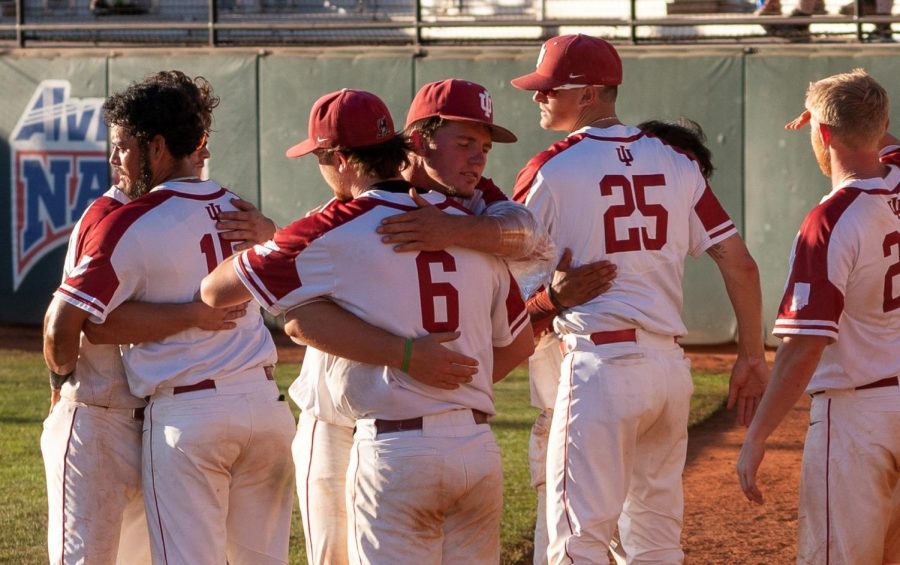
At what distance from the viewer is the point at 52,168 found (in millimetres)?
13148

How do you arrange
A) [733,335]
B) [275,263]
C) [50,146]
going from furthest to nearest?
[50,146], [733,335], [275,263]

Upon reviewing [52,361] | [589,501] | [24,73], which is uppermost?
[24,73]

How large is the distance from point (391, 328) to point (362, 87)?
9577 millimetres

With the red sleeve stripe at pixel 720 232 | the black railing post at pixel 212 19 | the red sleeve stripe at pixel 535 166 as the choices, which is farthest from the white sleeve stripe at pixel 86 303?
the black railing post at pixel 212 19

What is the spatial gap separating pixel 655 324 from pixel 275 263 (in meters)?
1.47

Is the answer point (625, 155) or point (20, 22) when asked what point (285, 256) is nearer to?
point (625, 155)

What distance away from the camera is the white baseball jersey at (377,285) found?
3064 millimetres

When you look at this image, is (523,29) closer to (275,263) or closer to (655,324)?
(655,324)

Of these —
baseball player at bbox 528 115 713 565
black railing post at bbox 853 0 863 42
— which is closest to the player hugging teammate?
baseball player at bbox 528 115 713 565

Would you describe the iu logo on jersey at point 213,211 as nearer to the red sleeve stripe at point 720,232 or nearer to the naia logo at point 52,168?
the red sleeve stripe at point 720,232

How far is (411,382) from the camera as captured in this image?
10.3 ft

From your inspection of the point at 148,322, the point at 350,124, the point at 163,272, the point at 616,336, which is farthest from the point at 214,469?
the point at 616,336

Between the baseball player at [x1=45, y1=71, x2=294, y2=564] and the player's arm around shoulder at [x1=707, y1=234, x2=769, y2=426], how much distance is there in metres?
1.59

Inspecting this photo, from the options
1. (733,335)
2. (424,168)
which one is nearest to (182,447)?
(424,168)
